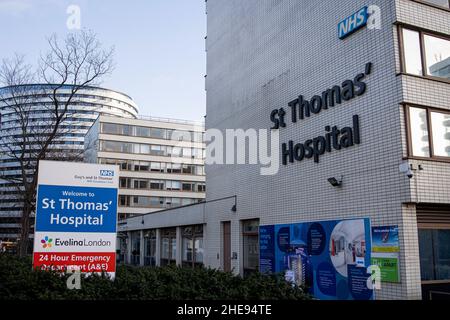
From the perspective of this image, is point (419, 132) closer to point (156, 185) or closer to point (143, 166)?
point (156, 185)

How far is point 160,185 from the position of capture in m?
63.5

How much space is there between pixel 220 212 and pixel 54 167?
14.3 meters

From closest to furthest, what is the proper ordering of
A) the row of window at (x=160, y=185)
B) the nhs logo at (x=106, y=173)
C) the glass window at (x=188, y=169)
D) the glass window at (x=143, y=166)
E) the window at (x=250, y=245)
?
1. the nhs logo at (x=106, y=173)
2. the window at (x=250, y=245)
3. the row of window at (x=160, y=185)
4. the glass window at (x=143, y=166)
5. the glass window at (x=188, y=169)

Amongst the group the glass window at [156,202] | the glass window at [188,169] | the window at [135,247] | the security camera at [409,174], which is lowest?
the window at [135,247]

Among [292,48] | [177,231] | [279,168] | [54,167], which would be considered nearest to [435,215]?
[279,168]

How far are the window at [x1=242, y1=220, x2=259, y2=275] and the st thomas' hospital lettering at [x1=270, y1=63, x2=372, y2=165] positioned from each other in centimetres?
360

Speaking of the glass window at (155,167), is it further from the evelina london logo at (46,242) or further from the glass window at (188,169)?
the evelina london logo at (46,242)

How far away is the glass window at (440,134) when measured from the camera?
40.6 feet

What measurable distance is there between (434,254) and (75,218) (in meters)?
9.32

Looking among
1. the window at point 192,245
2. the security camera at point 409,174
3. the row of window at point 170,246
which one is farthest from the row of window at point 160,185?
the security camera at point 409,174

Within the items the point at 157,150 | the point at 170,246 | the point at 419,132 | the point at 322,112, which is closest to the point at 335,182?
the point at 322,112

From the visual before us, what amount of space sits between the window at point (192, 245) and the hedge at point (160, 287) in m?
16.8

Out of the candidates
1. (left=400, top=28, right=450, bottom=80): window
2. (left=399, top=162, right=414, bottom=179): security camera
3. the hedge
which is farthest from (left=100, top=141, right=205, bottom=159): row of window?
the hedge

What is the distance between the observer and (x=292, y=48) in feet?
55.9
